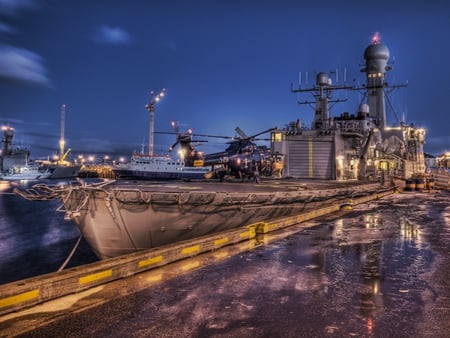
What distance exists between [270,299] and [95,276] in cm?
320

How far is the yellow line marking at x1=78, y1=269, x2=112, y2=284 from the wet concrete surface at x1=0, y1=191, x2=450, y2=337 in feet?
0.89

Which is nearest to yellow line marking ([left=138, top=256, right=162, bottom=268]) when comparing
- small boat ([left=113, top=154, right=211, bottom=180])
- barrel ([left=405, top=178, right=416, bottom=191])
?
barrel ([left=405, top=178, right=416, bottom=191])

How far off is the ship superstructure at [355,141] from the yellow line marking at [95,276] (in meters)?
27.0

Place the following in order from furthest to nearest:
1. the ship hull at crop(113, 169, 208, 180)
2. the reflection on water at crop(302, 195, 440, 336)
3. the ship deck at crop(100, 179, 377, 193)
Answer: the ship hull at crop(113, 169, 208, 180) → the ship deck at crop(100, 179, 377, 193) → the reflection on water at crop(302, 195, 440, 336)

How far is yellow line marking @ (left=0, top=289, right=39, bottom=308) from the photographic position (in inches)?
Answer: 195

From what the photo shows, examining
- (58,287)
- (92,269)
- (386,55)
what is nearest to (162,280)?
(92,269)

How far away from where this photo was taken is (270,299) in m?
5.68

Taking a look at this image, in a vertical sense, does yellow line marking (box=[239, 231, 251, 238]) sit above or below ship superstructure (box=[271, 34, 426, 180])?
below

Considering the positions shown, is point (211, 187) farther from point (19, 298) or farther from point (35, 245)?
point (19, 298)

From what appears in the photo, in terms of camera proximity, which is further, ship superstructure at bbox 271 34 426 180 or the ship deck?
ship superstructure at bbox 271 34 426 180

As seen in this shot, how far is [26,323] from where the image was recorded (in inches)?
183

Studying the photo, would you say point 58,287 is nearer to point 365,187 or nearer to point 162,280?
point 162,280

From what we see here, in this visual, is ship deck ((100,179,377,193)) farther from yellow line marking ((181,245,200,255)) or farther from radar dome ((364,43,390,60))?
radar dome ((364,43,390,60))

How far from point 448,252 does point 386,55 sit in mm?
55965
